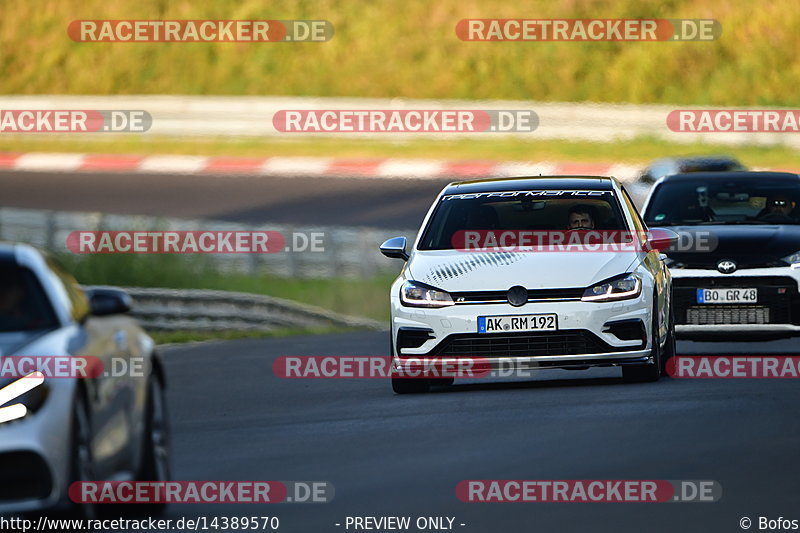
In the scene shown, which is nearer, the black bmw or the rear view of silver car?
the rear view of silver car

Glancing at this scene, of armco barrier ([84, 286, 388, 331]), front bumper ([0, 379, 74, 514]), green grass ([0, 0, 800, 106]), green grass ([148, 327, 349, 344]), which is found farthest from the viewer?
green grass ([0, 0, 800, 106])

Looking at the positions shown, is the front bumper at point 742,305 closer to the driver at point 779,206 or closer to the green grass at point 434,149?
the driver at point 779,206

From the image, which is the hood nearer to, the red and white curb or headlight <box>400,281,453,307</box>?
headlight <box>400,281,453,307</box>

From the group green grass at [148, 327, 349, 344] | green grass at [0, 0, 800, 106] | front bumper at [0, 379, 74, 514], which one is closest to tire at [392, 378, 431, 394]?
front bumper at [0, 379, 74, 514]

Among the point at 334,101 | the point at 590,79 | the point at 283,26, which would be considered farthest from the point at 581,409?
the point at 283,26

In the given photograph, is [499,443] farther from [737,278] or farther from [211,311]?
[211,311]

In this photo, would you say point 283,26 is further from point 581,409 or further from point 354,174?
point 581,409

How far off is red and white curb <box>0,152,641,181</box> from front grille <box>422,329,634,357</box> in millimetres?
23490

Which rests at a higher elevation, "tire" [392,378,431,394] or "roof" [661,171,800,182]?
"roof" [661,171,800,182]

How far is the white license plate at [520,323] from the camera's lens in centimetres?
1287

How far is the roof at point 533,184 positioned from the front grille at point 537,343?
1488 millimetres

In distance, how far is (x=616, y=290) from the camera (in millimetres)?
13023

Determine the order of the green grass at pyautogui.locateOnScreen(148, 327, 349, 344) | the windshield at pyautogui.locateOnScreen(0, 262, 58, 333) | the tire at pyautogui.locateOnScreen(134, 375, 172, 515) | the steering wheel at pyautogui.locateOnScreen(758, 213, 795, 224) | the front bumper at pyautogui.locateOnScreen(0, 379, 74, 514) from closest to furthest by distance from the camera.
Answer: the front bumper at pyautogui.locateOnScreen(0, 379, 74, 514) < the windshield at pyautogui.locateOnScreen(0, 262, 58, 333) < the tire at pyautogui.locateOnScreen(134, 375, 172, 515) < the steering wheel at pyautogui.locateOnScreen(758, 213, 795, 224) < the green grass at pyautogui.locateOnScreen(148, 327, 349, 344)

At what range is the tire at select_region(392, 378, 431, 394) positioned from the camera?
13.4 meters
